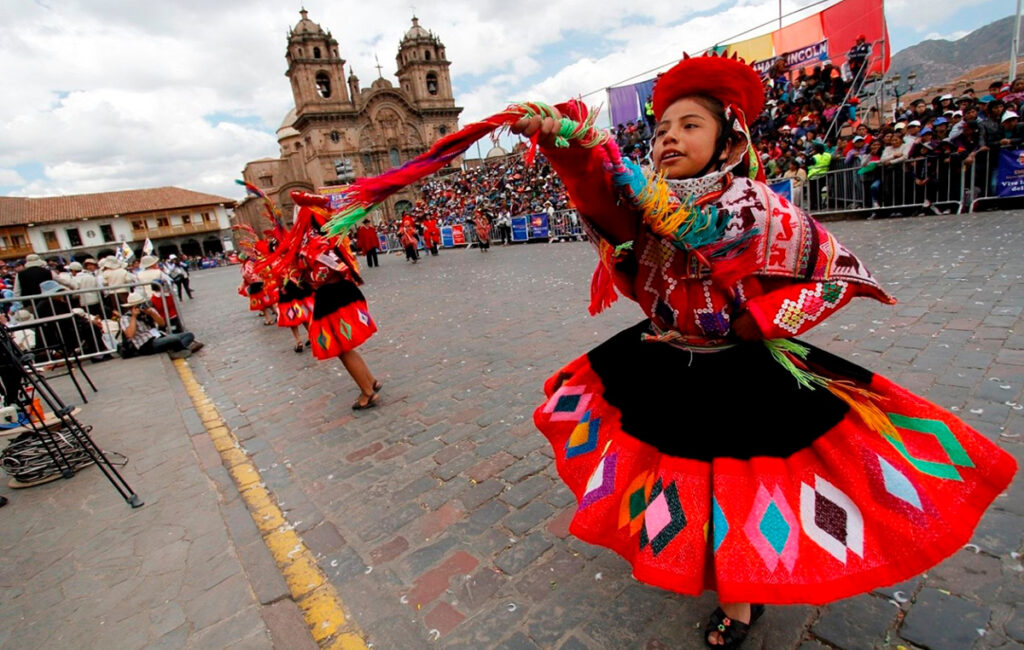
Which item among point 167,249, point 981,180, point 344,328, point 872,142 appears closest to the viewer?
point 344,328

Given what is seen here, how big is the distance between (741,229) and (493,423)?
293 cm

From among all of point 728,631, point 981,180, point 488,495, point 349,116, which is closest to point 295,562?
point 488,495

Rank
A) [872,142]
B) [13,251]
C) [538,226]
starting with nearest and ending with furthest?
[872,142], [538,226], [13,251]

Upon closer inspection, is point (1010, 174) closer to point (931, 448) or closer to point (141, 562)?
point (931, 448)

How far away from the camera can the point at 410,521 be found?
9.85 feet

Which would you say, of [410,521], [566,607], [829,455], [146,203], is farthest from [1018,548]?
[146,203]

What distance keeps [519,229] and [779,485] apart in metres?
22.0

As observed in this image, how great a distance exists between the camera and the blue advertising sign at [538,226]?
2155 cm

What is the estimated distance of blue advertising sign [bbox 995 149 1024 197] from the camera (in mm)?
9445

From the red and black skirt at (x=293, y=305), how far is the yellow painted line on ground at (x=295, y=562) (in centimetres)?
318

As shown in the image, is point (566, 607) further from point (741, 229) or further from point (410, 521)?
point (741, 229)

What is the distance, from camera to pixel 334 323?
4.80 metres

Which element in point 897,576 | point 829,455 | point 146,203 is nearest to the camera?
point 897,576

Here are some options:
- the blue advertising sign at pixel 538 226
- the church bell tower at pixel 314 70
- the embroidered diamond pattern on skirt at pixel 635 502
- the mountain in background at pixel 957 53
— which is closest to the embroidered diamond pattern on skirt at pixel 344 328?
the embroidered diamond pattern on skirt at pixel 635 502
